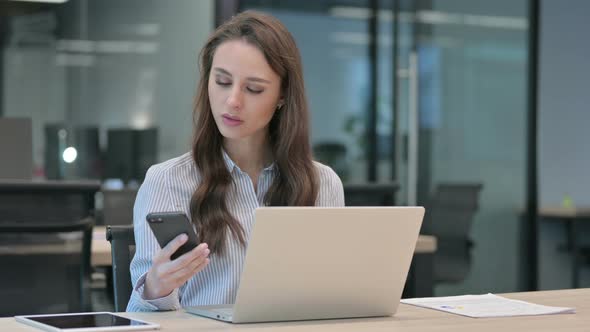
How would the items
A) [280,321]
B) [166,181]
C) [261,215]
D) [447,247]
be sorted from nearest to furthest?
[261,215] < [280,321] < [166,181] < [447,247]

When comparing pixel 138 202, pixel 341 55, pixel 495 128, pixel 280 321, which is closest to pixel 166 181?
pixel 138 202

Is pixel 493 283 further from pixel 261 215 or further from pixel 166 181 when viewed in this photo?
pixel 261 215

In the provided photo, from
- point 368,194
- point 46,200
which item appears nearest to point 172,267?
point 46,200

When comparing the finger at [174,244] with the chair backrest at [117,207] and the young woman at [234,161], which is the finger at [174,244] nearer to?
the young woman at [234,161]

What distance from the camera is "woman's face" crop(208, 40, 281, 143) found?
2.29m

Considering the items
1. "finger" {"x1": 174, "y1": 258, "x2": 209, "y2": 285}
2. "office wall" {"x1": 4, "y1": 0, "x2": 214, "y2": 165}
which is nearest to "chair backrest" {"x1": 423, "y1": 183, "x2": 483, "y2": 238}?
"office wall" {"x1": 4, "y1": 0, "x2": 214, "y2": 165}

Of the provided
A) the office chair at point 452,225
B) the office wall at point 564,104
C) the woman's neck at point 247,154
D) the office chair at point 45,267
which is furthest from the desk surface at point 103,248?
the office wall at point 564,104

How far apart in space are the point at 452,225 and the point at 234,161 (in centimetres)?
399

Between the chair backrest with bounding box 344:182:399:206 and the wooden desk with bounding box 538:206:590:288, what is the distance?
2935 millimetres

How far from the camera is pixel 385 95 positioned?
6.49 metres

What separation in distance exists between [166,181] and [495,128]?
15.1ft

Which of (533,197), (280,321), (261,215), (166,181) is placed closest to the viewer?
(261,215)

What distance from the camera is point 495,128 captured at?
6645 millimetres

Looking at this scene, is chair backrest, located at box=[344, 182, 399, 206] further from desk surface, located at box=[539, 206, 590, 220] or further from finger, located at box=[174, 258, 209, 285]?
desk surface, located at box=[539, 206, 590, 220]
